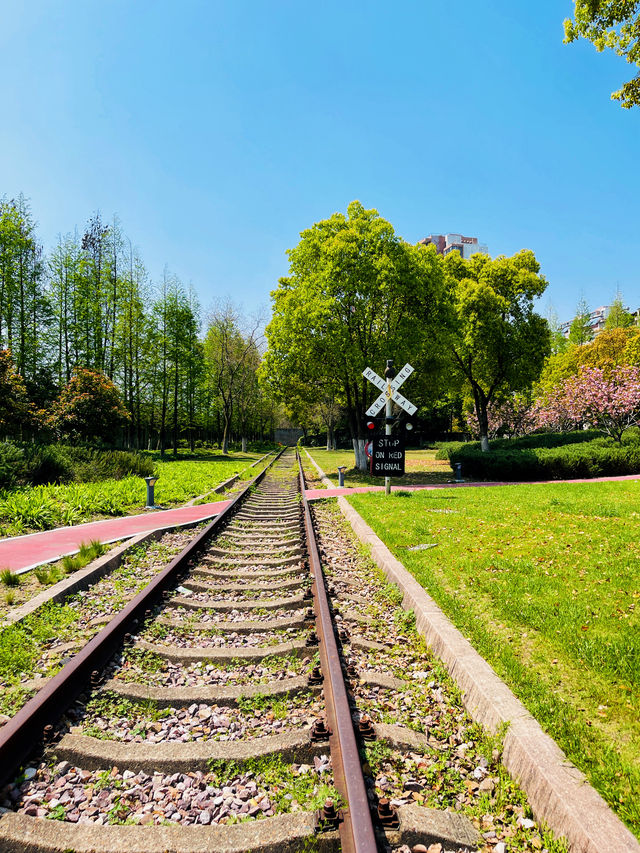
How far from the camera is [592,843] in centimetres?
189

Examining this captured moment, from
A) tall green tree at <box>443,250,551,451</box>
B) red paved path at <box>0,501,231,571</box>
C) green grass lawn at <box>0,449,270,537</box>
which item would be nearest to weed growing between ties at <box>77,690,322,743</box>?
red paved path at <box>0,501,231,571</box>

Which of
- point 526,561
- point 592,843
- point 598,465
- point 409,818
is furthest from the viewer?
point 598,465

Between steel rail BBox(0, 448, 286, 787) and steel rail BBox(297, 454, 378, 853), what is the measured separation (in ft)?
5.34

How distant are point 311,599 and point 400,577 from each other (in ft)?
3.77

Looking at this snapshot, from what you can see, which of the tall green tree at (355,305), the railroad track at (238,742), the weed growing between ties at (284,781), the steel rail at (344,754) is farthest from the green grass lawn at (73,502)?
the tall green tree at (355,305)

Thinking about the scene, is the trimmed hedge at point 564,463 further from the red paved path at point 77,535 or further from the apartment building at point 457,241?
the apartment building at point 457,241

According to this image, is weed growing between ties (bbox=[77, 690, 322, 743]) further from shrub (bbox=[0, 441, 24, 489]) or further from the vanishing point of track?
shrub (bbox=[0, 441, 24, 489])

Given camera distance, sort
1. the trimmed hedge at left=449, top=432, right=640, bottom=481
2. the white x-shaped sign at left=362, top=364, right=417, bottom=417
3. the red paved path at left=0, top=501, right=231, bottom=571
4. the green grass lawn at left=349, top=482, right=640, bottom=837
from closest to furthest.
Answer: the green grass lawn at left=349, top=482, right=640, bottom=837 → the red paved path at left=0, top=501, right=231, bottom=571 → the white x-shaped sign at left=362, top=364, right=417, bottom=417 → the trimmed hedge at left=449, top=432, right=640, bottom=481

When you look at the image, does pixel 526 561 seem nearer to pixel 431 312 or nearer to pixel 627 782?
pixel 627 782

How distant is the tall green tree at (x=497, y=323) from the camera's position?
26344mm

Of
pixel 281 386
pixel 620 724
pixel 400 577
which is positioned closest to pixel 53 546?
pixel 400 577

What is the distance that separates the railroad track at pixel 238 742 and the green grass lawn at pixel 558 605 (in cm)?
54

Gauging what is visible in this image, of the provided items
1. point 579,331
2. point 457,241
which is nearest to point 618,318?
point 579,331

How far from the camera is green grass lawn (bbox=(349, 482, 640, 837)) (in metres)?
2.69
